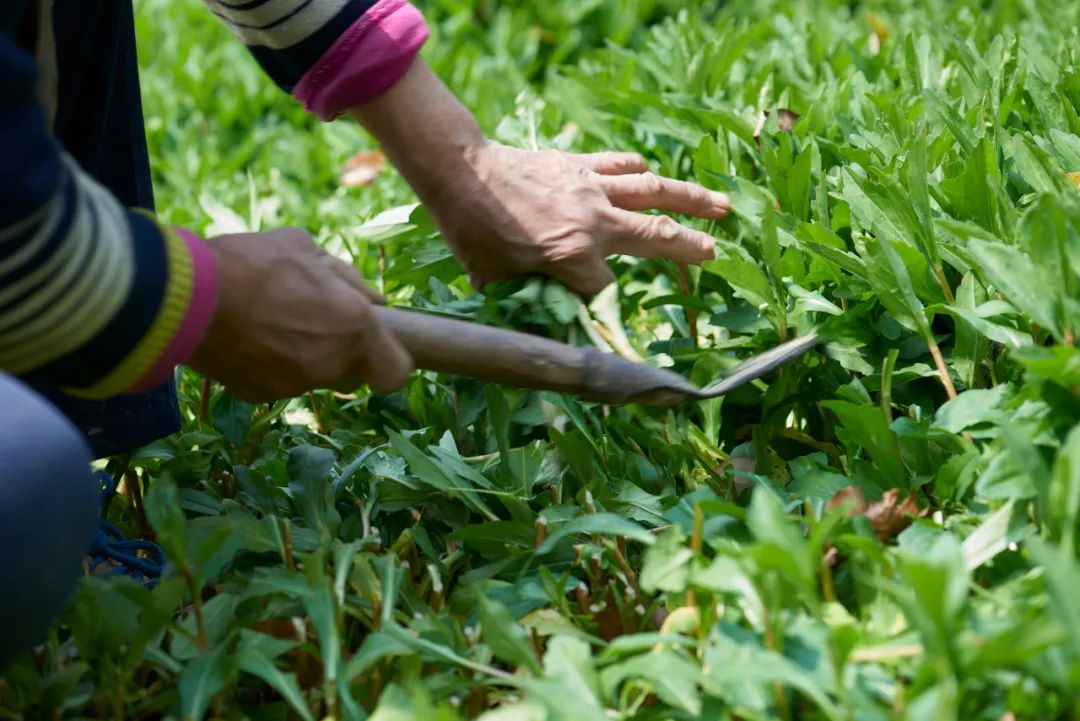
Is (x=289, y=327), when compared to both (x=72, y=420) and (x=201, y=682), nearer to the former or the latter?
(x=201, y=682)

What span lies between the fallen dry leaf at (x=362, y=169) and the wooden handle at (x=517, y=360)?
6.91 ft

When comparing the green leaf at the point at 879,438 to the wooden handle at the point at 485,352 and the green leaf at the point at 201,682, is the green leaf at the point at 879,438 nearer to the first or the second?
the wooden handle at the point at 485,352

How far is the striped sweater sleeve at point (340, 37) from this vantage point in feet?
7.09

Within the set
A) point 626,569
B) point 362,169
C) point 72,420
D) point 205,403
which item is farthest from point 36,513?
point 362,169

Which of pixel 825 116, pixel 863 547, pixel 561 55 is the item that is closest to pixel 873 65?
pixel 825 116

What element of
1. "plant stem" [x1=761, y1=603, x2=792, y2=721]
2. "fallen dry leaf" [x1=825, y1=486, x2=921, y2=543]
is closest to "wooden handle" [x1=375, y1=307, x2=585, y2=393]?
"fallen dry leaf" [x1=825, y1=486, x2=921, y2=543]

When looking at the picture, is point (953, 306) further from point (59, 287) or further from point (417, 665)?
point (59, 287)

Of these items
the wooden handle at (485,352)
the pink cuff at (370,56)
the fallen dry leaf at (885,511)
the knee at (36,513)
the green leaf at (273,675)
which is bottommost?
the fallen dry leaf at (885,511)

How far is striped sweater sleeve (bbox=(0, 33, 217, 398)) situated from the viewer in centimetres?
143

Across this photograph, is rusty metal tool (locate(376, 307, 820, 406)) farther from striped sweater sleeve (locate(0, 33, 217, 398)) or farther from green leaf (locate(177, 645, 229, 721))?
green leaf (locate(177, 645, 229, 721))

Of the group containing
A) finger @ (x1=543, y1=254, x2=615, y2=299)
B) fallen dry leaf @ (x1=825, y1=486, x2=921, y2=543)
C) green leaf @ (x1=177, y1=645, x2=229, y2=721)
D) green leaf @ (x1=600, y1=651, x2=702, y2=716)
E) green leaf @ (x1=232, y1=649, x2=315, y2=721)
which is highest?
finger @ (x1=543, y1=254, x2=615, y2=299)

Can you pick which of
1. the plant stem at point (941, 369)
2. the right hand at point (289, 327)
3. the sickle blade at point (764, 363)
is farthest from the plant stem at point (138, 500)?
the plant stem at point (941, 369)

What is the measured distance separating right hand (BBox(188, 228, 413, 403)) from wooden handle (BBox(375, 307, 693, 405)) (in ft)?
0.16

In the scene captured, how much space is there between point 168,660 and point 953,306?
3.83 feet
